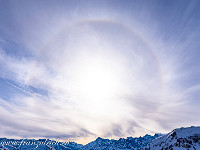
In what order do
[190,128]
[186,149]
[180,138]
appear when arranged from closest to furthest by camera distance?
[186,149] → [180,138] → [190,128]

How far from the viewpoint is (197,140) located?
87438mm

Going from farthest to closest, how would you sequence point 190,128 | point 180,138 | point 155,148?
point 155,148, point 190,128, point 180,138

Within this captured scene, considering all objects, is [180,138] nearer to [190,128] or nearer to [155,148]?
[190,128]

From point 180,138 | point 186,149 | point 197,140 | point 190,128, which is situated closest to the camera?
point 186,149

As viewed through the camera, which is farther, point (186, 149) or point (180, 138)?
point (180, 138)

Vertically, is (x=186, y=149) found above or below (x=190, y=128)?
below

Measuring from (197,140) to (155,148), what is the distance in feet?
108

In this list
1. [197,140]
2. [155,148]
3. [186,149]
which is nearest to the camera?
[186,149]

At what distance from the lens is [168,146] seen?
9400cm

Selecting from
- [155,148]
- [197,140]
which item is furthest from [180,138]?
[155,148]

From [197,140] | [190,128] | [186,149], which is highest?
[190,128]

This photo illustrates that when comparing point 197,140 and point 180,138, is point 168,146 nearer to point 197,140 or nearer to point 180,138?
point 180,138

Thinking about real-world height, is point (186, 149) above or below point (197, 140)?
below

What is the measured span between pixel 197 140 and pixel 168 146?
1871cm
